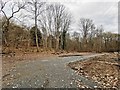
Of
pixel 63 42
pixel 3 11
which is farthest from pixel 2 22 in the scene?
pixel 63 42

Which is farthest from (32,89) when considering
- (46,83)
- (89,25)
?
(89,25)

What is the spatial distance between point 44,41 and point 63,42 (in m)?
6.55

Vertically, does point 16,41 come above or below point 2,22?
below

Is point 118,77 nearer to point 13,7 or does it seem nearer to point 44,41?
point 13,7

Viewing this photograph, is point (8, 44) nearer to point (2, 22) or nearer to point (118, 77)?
point (2, 22)

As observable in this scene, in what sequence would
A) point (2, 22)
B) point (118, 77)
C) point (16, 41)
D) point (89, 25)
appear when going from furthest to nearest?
point (89, 25) < point (16, 41) < point (2, 22) < point (118, 77)

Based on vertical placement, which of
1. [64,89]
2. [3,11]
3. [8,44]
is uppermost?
[3,11]

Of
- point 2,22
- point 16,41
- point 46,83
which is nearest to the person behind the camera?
point 46,83

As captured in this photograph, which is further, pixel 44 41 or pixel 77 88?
pixel 44 41

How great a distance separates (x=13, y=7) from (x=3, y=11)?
184 cm

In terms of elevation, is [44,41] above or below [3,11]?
below

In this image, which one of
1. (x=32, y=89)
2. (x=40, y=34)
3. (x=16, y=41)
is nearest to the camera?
(x=32, y=89)

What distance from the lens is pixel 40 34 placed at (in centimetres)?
4591

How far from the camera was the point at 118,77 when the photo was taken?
10758 mm
